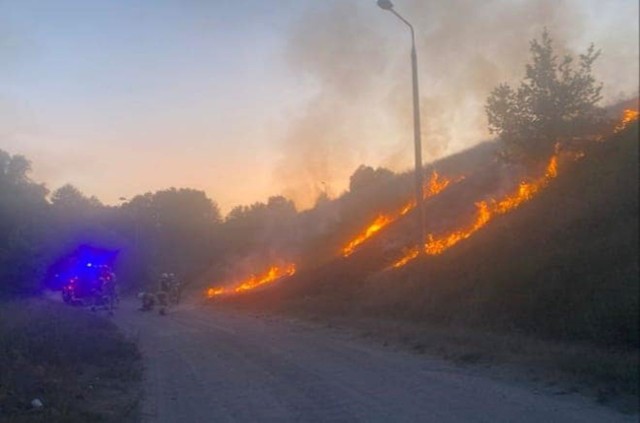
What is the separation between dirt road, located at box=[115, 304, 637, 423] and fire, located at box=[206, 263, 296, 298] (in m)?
28.7

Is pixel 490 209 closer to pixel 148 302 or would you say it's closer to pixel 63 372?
pixel 148 302

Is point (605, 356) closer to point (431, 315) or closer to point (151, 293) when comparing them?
point (431, 315)

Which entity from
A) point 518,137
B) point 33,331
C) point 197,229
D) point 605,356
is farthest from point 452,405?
point 197,229

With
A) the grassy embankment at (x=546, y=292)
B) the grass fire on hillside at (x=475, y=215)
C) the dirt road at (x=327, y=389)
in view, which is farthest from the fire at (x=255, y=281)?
the dirt road at (x=327, y=389)

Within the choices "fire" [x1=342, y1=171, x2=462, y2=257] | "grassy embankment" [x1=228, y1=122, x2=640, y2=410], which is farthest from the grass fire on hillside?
"grassy embankment" [x1=228, y1=122, x2=640, y2=410]

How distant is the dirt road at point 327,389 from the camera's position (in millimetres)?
10383

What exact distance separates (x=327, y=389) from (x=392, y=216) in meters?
31.4

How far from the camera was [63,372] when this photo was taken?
14266mm

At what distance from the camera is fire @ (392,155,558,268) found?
91.4ft

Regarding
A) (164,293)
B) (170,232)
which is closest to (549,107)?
(164,293)

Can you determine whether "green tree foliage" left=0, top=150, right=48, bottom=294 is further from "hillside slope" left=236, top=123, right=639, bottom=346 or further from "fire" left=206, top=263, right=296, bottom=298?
"fire" left=206, top=263, right=296, bottom=298

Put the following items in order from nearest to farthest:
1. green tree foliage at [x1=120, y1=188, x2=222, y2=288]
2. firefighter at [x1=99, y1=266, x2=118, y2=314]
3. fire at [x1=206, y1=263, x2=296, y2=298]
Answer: firefighter at [x1=99, y1=266, x2=118, y2=314]
fire at [x1=206, y1=263, x2=296, y2=298]
green tree foliage at [x1=120, y1=188, x2=222, y2=288]

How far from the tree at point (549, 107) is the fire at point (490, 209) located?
37.4 inches

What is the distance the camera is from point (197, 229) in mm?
73250
